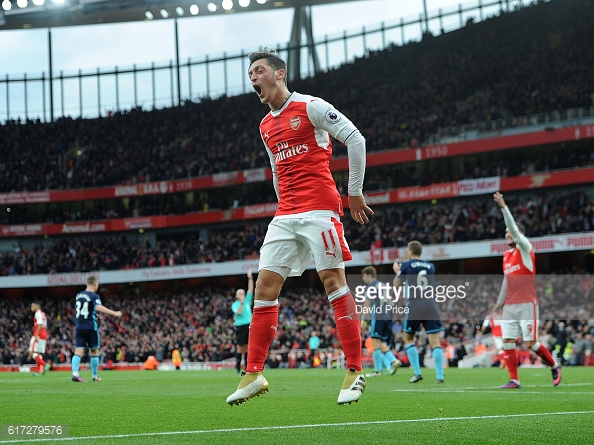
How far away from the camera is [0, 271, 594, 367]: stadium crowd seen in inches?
1145

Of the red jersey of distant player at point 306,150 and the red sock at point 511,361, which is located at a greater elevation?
the red jersey of distant player at point 306,150

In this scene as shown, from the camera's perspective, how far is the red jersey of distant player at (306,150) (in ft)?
19.5

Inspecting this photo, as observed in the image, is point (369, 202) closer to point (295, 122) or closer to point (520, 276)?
point (520, 276)

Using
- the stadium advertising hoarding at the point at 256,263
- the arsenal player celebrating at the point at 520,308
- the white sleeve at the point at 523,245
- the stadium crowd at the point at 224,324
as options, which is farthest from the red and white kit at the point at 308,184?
the stadium advertising hoarding at the point at 256,263

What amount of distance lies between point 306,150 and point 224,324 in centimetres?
3473

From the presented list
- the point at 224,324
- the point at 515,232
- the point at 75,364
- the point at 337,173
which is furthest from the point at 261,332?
the point at 337,173

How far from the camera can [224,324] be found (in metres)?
40.1

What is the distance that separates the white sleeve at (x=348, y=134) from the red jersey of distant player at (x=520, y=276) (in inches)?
251

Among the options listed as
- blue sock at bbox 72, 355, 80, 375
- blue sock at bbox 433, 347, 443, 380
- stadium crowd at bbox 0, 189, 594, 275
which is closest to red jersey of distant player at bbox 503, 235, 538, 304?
blue sock at bbox 433, 347, 443, 380

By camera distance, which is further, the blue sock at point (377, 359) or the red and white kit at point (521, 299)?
the blue sock at point (377, 359)

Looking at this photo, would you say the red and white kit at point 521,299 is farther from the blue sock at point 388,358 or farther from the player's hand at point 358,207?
the player's hand at point 358,207

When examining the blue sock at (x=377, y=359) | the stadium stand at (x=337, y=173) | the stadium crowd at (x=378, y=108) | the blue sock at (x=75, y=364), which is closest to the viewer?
the blue sock at (x=75, y=364)

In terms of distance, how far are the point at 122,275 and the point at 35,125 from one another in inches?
694

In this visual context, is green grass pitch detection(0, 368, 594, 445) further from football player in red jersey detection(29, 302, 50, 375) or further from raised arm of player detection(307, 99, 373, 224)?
football player in red jersey detection(29, 302, 50, 375)
